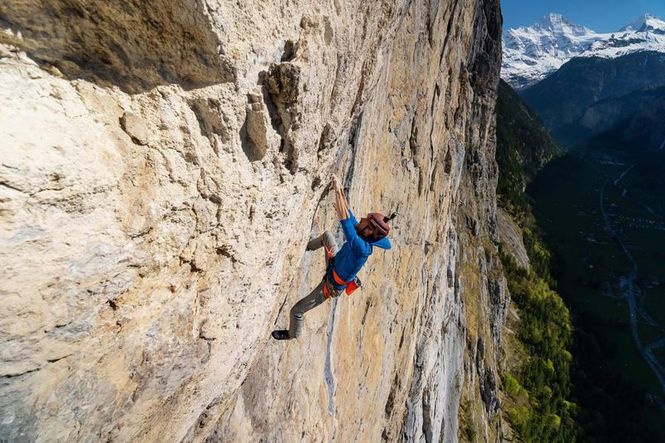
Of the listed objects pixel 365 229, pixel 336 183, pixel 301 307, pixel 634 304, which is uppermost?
pixel 634 304

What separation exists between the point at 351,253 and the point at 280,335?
1.98 m

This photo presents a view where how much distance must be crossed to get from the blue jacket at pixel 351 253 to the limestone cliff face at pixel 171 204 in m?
0.75

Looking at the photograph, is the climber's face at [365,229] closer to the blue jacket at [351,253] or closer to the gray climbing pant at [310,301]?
the blue jacket at [351,253]

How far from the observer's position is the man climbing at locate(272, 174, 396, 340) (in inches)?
222

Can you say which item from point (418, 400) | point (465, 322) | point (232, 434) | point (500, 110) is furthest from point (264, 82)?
point (500, 110)

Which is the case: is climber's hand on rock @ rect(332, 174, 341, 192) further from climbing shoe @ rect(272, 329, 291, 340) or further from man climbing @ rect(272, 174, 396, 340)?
climbing shoe @ rect(272, 329, 291, 340)

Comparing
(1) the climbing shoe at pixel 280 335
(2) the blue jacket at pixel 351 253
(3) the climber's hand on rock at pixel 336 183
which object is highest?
(3) the climber's hand on rock at pixel 336 183

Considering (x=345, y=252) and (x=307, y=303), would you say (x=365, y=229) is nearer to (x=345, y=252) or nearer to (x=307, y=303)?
(x=345, y=252)

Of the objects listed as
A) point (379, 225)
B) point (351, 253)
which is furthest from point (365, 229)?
point (351, 253)

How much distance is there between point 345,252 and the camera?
5820 millimetres

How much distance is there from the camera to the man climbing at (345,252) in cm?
564

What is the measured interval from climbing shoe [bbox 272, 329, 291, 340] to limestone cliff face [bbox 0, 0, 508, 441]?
0.20 metres

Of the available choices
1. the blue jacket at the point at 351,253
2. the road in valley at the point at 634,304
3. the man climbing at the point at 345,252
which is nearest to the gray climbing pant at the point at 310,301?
the man climbing at the point at 345,252

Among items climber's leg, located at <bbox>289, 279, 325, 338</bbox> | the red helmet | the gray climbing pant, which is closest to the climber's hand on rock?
the gray climbing pant
